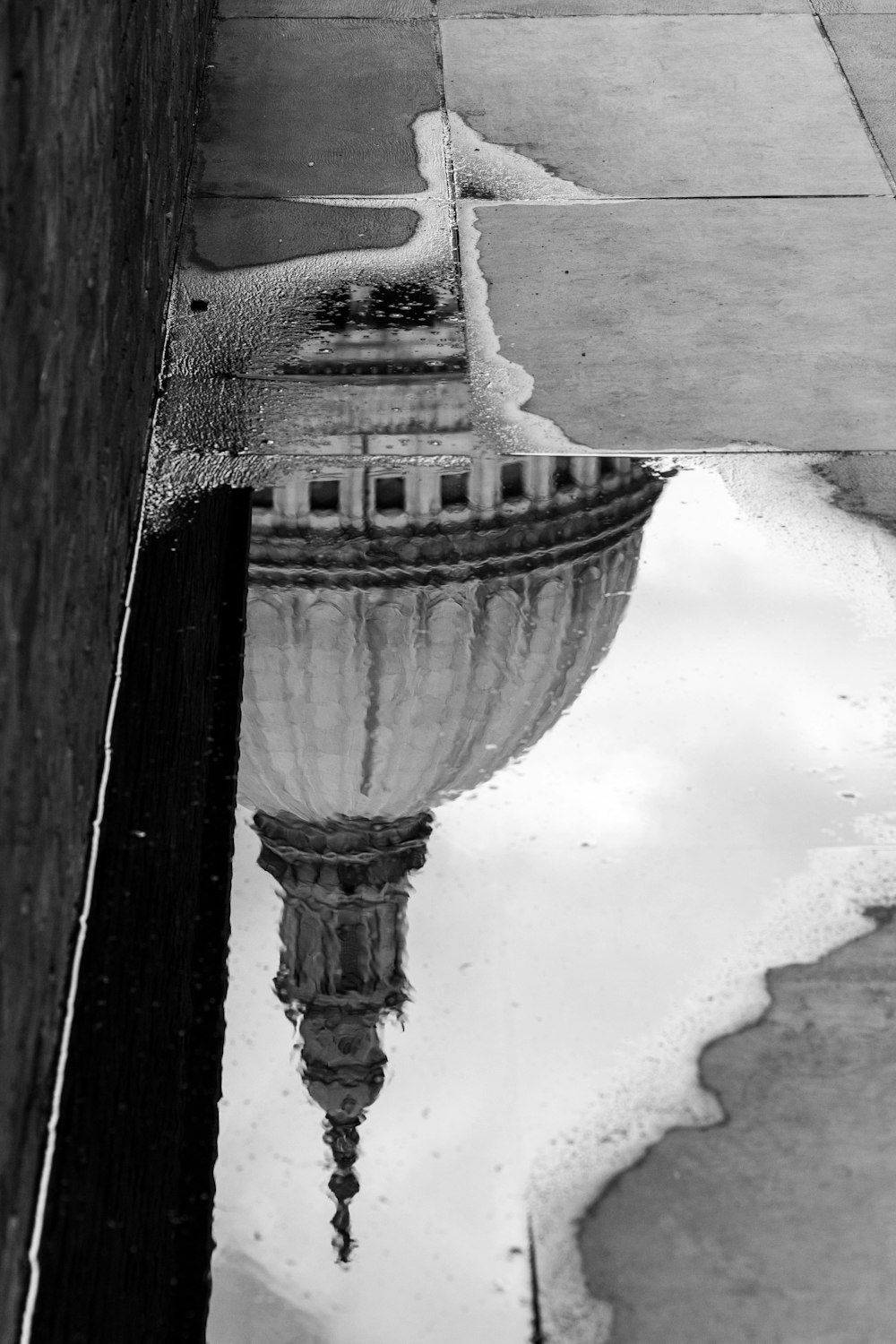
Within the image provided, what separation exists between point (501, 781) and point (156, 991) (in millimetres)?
1083

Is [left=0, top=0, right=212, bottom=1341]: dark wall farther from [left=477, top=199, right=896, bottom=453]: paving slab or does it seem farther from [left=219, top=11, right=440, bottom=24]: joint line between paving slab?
[left=219, top=11, right=440, bottom=24]: joint line between paving slab

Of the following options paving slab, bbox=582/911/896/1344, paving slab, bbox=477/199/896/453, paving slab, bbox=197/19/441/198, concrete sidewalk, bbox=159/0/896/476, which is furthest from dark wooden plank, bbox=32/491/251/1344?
paving slab, bbox=197/19/441/198

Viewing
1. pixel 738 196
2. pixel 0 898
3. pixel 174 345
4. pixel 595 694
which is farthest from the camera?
pixel 738 196

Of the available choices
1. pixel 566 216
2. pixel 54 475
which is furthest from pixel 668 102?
pixel 54 475

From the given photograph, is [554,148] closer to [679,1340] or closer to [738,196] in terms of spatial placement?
[738,196]

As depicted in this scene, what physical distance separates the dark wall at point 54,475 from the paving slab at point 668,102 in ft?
10.0

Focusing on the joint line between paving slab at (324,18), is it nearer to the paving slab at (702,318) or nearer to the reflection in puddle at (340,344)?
the reflection in puddle at (340,344)

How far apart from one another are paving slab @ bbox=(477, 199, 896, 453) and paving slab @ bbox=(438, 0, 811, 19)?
2.45m

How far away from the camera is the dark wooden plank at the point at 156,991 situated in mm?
3428

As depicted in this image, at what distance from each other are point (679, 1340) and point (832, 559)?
9.16 ft

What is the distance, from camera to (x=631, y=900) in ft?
14.1

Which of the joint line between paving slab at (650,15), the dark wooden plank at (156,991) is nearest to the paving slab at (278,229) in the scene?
the dark wooden plank at (156,991)

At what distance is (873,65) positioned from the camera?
900 centimetres

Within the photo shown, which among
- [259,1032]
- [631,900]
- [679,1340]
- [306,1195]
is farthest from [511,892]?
[679,1340]
